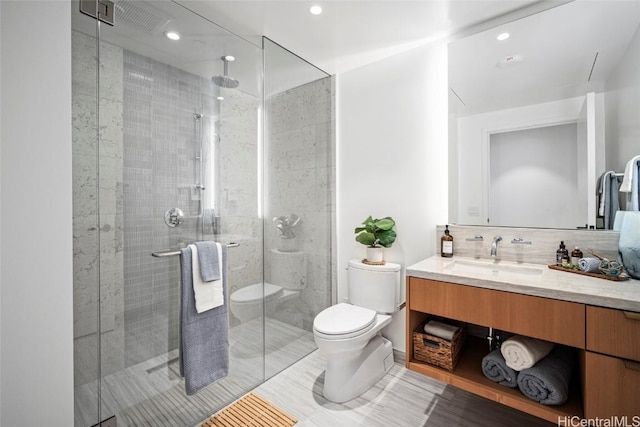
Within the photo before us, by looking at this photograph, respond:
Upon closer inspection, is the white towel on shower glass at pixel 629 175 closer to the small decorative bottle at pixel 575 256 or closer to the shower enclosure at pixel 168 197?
the small decorative bottle at pixel 575 256

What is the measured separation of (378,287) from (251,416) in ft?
3.71

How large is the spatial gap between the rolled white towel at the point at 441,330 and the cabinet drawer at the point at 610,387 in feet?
1.81

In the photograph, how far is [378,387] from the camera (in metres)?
1.97

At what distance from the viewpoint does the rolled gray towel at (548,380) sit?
1242 millimetres

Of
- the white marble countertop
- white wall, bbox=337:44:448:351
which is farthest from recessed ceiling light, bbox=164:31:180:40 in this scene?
the white marble countertop

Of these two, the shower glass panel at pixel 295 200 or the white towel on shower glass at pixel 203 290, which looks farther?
the shower glass panel at pixel 295 200

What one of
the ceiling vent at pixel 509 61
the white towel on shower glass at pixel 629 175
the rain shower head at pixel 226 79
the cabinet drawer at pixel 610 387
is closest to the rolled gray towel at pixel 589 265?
the white towel on shower glass at pixel 629 175

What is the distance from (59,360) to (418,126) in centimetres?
234

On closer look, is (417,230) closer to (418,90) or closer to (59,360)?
(418,90)

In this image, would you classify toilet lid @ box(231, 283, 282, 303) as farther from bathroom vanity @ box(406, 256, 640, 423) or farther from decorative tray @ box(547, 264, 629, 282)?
decorative tray @ box(547, 264, 629, 282)

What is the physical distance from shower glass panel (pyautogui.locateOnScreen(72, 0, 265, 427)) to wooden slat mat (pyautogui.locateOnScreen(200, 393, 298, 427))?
72 mm

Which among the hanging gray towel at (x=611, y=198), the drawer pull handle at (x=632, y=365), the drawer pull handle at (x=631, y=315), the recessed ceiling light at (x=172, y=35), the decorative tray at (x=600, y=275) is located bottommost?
the drawer pull handle at (x=632, y=365)

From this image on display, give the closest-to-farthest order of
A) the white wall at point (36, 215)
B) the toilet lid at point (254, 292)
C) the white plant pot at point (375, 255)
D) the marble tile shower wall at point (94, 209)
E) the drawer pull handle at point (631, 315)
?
the white wall at point (36, 215) → the drawer pull handle at point (631, 315) → the marble tile shower wall at point (94, 209) → the toilet lid at point (254, 292) → the white plant pot at point (375, 255)

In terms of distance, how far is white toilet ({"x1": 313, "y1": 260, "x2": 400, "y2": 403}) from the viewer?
175cm
